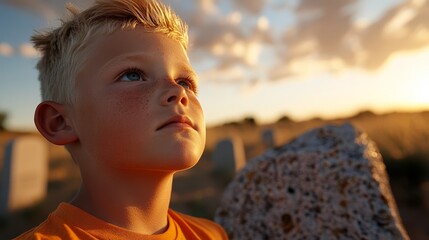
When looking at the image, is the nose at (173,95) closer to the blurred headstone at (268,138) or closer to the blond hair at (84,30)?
the blond hair at (84,30)

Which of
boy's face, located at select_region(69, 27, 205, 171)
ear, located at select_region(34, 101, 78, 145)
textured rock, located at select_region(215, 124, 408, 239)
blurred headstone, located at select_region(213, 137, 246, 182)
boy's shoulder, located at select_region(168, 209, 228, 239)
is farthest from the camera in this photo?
blurred headstone, located at select_region(213, 137, 246, 182)

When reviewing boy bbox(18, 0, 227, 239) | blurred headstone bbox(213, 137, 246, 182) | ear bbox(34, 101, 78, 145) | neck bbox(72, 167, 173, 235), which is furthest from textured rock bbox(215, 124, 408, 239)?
blurred headstone bbox(213, 137, 246, 182)

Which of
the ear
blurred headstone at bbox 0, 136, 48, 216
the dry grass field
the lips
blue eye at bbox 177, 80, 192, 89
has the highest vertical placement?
blue eye at bbox 177, 80, 192, 89

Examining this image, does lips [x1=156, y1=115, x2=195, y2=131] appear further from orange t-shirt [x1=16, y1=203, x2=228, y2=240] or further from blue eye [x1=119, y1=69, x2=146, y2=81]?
Answer: orange t-shirt [x1=16, y1=203, x2=228, y2=240]

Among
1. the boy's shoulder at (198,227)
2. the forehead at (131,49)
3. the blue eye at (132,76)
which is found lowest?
the boy's shoulder at (198,227)

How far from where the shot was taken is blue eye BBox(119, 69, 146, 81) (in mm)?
1420

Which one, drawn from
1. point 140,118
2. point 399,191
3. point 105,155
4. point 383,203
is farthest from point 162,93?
point 399,191

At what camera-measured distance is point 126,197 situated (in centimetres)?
145

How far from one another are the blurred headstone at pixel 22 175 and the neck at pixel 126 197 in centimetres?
620

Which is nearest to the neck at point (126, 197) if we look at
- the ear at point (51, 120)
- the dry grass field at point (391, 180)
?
the ear at point (51, 120)

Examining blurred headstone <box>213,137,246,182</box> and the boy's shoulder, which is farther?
blurred headstone <box>213,137,246,182</box>

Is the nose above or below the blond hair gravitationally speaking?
below

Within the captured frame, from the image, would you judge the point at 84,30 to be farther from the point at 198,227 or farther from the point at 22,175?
the point at 22,175

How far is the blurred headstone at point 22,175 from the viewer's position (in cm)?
693
